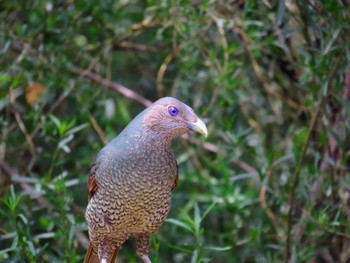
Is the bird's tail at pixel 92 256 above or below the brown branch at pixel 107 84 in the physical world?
below

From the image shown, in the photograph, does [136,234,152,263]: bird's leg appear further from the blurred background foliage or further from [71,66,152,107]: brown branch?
[71,66,152,107]: brown branch

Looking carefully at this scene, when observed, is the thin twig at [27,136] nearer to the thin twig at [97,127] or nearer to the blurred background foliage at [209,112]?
the blurred background foliage at [209,112]

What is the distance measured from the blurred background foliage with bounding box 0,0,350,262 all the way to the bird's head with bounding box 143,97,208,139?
56cm

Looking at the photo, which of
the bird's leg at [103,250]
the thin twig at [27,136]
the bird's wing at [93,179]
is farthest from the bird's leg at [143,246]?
the thin twig at [27,136]

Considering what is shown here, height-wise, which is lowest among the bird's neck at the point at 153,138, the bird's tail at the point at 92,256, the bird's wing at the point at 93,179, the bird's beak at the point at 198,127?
the bird's tail at the point at 92,256

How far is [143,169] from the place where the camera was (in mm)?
4020

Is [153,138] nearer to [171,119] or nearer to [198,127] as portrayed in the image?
[171,119]

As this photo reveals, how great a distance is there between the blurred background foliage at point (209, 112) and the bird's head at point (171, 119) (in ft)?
1.84

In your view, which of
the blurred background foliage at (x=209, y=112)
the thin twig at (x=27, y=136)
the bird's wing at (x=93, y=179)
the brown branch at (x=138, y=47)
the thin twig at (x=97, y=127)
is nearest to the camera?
the bird's wing at (x=93, y=179)

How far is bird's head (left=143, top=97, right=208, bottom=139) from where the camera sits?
4.04 meters

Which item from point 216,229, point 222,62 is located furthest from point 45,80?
point 216,229

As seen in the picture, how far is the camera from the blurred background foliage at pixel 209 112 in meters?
4.68

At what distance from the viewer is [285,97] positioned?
5.89m

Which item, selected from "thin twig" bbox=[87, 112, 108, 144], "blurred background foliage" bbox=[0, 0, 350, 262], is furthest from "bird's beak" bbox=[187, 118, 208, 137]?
"thin twig" bbox=[87, 112, 108, 144]
